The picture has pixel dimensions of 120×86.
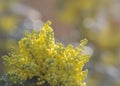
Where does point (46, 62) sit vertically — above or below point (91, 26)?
below

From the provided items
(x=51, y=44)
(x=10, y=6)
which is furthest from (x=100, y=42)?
(x=51, y=44)

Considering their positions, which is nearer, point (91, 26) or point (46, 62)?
point (46, 62)

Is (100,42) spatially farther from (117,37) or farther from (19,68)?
(19,68)

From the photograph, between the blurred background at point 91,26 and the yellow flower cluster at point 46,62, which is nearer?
the yellow flower cluster at point 46,62

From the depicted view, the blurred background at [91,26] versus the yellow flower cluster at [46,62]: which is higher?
the blurred background at [91,26]

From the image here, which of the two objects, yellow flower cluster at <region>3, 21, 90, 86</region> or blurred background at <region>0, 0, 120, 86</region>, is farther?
blurred background at <region>0, 0, 120, 86</region>
